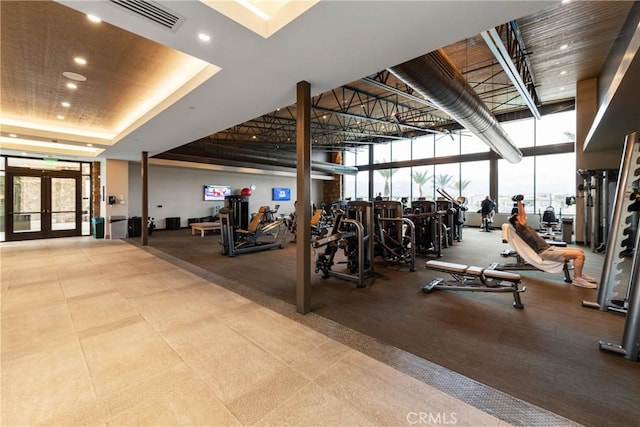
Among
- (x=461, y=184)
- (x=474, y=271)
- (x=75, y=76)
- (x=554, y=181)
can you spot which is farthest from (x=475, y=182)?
(x=75, y=76)

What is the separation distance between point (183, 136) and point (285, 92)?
383 centimetres

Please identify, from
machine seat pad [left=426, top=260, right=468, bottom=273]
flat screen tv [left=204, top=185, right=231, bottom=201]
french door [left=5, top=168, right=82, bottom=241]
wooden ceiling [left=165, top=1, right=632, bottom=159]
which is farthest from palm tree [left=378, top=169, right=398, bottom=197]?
french door [left=5, top=168, right=82, bottom=241]

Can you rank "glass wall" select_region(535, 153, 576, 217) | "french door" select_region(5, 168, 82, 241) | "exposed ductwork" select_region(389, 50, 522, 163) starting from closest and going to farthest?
1. "exposed ductwork" select_region(389, 50, 522, 163)
2. "french door" select_region(5, 168, 82, 241)
3. "glass wall" select_region(535, 153, 576, 217)

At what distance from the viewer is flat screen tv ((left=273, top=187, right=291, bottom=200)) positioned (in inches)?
597

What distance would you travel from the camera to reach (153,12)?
84.2 inches

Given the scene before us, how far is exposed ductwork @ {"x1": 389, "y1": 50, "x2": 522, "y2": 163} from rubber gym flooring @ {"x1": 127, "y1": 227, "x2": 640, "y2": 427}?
2921 millimetres

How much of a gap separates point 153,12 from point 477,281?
4975mm

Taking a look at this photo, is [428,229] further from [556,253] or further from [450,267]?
[450,267]

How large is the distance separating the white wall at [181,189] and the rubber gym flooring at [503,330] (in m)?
7.74

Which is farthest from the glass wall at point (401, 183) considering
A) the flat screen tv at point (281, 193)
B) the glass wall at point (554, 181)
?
the flat screen tv at point (281, 193)

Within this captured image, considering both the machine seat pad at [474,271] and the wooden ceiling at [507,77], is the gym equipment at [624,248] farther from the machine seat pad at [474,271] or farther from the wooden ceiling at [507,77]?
the wooden ceiling at [507,77]

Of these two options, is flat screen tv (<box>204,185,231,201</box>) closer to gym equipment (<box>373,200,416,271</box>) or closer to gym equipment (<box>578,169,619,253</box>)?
gym equipment (<box>373,200,416,271</box>)

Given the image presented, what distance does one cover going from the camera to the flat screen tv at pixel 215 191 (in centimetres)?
1257

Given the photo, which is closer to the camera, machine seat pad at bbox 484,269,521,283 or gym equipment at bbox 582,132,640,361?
gym equipment at bbox 582,132,640,361
